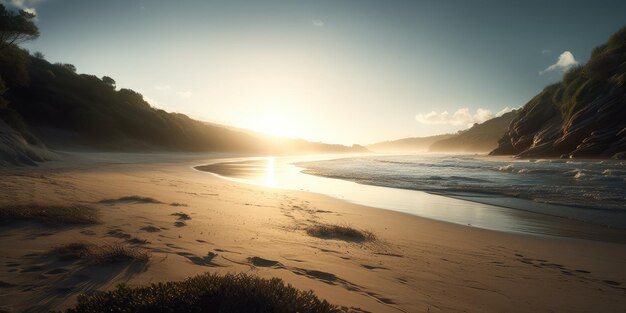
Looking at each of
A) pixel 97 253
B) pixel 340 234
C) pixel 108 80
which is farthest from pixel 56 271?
pixel 108 80

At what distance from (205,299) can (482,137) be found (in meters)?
174

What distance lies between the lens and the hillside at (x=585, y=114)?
34625 millimetres

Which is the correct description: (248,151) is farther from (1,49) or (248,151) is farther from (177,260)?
Result: (177,260)

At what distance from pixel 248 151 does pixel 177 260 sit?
92.9m

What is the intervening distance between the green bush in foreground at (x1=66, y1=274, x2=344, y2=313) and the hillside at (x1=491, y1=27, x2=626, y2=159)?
4176 centimetres

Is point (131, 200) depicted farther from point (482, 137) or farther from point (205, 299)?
point (482, 137)

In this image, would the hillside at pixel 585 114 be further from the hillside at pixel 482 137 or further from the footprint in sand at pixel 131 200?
the hillside at pixel 482 137

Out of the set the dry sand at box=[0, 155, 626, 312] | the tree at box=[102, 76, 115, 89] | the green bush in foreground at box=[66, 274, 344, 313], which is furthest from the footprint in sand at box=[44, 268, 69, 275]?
the tree at box=[102, 76, 115, 89]

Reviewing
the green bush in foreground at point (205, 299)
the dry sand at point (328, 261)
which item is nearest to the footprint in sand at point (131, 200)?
the dry sand at point (328, 261)

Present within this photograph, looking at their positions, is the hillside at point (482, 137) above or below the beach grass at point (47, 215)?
above

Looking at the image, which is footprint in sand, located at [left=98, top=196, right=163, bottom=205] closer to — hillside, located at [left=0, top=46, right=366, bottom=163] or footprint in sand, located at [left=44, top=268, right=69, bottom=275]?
footprint in sand, located at [left=44, top=268, right=69, bottom=275]

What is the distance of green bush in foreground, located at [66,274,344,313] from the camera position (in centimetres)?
266

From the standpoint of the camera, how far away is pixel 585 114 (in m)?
39.0

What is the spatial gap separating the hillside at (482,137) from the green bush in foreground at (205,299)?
512 ft
